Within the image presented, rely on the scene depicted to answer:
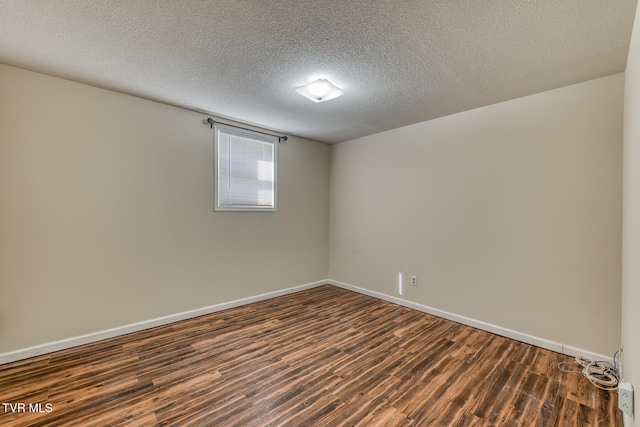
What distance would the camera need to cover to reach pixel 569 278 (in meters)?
2.49

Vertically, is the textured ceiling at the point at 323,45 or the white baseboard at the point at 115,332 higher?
the textured ceiling at the point at 323,45

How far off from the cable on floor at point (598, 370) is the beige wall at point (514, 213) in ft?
0.39

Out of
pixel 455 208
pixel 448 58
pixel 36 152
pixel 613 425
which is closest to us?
pixel 613 425

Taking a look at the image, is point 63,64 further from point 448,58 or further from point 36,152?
point 448,58

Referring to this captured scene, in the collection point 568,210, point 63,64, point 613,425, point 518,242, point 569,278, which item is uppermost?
point 63,64

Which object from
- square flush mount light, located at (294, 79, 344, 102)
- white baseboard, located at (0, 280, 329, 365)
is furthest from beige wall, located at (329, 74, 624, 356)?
white baseboard, located at (0, 280, 329, 365)

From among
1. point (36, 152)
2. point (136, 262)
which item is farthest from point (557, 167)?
point (36, 152)

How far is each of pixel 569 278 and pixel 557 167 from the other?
1034mm

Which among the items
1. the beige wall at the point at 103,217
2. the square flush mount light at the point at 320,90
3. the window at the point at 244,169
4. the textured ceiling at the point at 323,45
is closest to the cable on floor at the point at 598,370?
the textured ceiling at the point at 323,45

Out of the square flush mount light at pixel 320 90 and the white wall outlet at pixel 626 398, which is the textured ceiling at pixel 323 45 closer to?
the square flush mount light at pixel 320 90

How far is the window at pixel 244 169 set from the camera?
11.6ft

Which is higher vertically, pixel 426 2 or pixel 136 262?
pixel 426 2

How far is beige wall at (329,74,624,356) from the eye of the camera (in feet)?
7.70

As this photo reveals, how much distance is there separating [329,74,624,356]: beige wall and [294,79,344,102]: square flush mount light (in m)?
1.59
